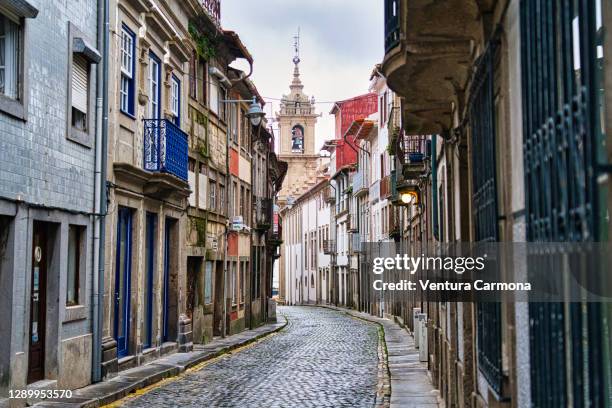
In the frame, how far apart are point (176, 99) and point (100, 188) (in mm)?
6183

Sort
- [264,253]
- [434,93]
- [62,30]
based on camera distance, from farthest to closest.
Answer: [264,253]
[62,30]
[434,93]

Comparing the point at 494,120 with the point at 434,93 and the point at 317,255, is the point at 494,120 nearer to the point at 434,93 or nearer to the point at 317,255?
the point at 434,93

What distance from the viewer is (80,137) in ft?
45.1

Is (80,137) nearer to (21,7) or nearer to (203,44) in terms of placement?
(21,7)

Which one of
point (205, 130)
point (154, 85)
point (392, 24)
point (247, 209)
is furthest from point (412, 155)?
point (247, 209)

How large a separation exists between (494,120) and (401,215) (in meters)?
28.1

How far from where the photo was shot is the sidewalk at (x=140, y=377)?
12203 mm

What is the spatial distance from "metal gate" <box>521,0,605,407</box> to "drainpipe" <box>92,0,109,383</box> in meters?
11.1

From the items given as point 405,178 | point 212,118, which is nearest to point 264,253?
point 212,118

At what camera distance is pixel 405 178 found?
21.3 m

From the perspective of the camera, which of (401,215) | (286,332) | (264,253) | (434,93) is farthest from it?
(264,253)

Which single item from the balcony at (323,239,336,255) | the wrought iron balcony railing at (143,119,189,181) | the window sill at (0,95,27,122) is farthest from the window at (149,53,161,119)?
the balcony at (323,239,336,255)

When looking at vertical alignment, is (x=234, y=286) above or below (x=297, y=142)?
below

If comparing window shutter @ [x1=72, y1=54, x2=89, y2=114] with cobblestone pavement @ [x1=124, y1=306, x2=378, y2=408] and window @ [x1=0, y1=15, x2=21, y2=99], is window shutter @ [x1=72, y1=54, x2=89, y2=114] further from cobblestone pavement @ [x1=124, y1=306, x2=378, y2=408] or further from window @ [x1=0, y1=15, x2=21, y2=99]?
cobblestone pavement @ [x1=124, y1=306, x2=378, y2=408]
